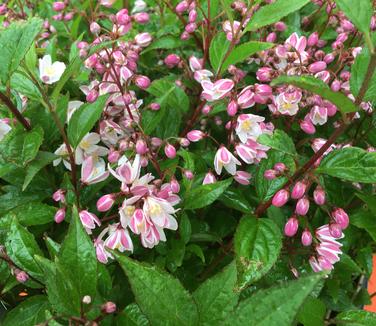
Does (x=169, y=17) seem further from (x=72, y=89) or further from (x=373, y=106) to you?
(x=373, y=106)

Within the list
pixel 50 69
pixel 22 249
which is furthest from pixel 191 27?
pixel 22 249

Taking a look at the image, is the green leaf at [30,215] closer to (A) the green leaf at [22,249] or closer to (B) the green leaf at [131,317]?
(A) the green leaf at [22,249]

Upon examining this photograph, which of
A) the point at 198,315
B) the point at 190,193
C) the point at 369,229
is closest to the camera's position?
the point at 198,315

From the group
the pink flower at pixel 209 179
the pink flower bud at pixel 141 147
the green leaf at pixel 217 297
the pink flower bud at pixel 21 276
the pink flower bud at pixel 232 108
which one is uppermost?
the pink flower bud at pixel 232 108

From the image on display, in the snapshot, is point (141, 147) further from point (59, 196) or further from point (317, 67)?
point (317, 67)

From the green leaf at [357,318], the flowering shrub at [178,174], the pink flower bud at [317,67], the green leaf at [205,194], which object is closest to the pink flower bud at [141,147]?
the flowering shrub at [178,174]

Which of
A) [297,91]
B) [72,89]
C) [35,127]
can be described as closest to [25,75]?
[35,127]
